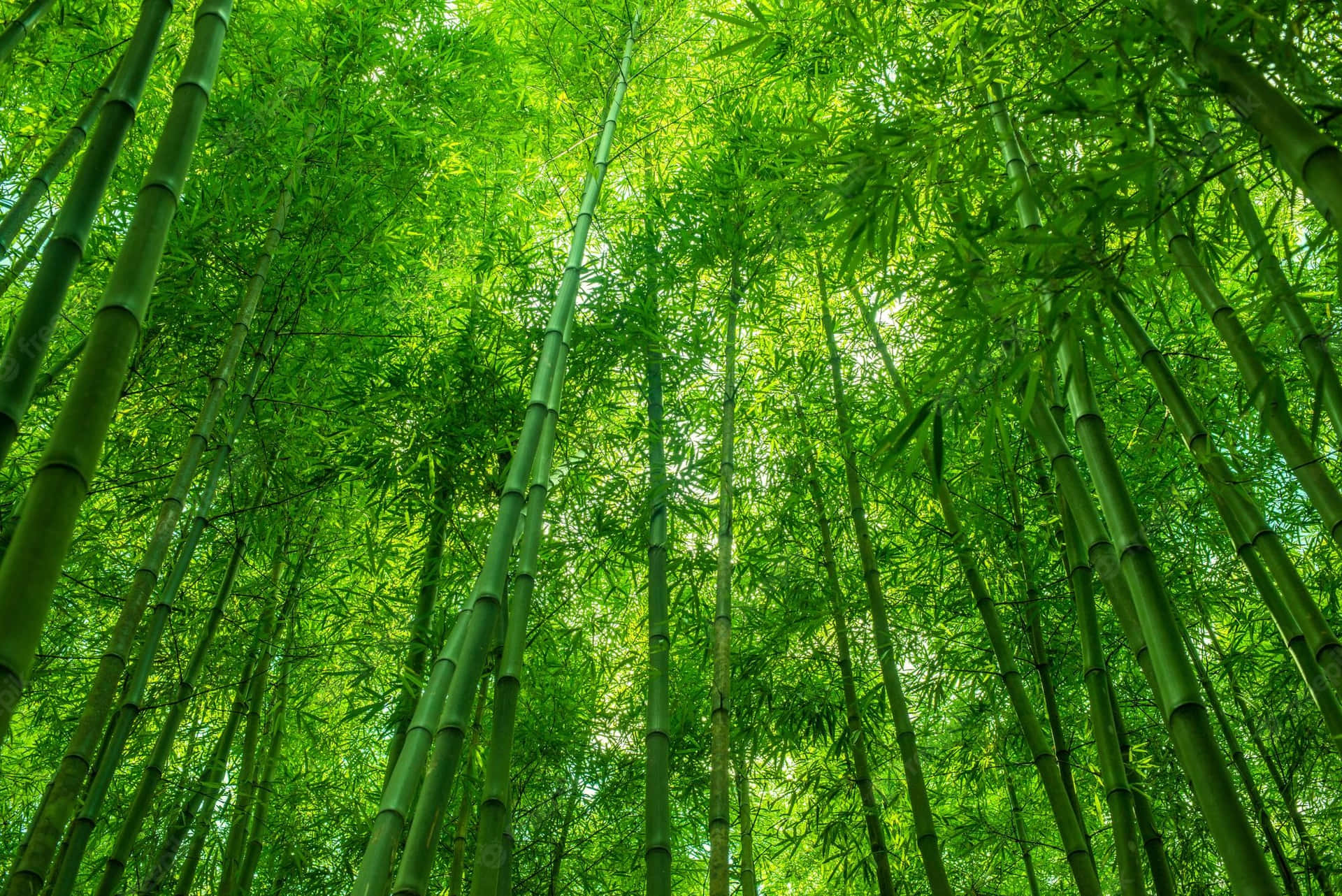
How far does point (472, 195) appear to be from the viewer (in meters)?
4.48

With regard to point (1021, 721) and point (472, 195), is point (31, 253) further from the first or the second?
point (1021, 721)

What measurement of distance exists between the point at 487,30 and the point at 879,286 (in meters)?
3.10

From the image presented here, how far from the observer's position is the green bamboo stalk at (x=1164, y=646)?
4.19ft

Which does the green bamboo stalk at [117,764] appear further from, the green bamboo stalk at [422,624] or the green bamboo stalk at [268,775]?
the green bamboo stalk at [422,624]

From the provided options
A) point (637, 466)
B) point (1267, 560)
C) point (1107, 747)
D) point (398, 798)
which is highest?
point (637, 466)

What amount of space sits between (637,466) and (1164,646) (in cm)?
281

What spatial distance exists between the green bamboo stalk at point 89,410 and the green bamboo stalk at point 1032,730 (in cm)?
160

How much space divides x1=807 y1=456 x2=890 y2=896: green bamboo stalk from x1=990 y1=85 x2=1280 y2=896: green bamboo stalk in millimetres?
1854

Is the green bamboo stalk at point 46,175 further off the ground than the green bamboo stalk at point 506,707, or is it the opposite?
the green bamboo stalk at point 46,175

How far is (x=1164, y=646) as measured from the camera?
143cm

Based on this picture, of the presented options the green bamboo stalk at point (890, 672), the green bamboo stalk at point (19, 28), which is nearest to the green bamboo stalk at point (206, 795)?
the green bamboo stalk at point (19, 28)

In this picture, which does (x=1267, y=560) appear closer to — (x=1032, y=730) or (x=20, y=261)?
(x=1032, y=730)

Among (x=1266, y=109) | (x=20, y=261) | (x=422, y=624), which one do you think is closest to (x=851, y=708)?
(x=422, y=624)

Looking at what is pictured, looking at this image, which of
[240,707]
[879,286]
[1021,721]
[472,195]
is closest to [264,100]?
[472,195]
